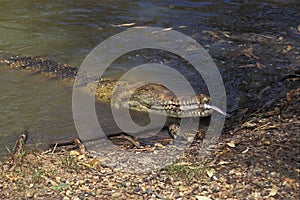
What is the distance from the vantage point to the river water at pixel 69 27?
5.59m

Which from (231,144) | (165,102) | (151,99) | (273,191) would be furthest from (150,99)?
(273,191)

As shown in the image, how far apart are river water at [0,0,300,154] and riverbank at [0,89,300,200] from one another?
1.04 meters

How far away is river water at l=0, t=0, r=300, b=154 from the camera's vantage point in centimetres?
559

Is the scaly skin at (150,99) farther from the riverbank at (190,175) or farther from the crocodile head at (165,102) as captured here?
the riverbank at (190,175)

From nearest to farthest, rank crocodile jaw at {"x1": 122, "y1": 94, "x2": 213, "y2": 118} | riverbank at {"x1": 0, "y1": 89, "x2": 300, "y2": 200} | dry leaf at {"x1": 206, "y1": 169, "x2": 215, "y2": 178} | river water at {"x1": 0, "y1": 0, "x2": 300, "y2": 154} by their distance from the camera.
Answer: riverbank at {"x1": 0, "y1": 89, "x2": 300, "y2": 200} < dry leaf at {"x1": 206, "y1": 169, "x2": 215, "y2": 178} < crocodile jaw at {"x1": 122, "y1": 94, "x2": 213, "y2": 118} < river water at {"x1": 0, "y1": 0, "x2": 300, "y2": 154}

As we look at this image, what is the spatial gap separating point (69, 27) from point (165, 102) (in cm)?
367

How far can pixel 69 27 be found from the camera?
331 inches

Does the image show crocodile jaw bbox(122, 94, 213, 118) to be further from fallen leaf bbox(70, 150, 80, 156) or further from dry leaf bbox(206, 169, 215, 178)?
dry leaf bbox(206, 169, 215, 178)

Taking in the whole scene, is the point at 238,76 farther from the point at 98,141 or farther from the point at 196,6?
the point at 196,6

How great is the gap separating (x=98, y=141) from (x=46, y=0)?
5816mm

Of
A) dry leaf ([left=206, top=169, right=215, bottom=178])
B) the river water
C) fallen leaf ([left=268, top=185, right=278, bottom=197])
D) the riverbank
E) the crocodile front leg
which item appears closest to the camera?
fallen leaf ([left=268, top=185, right=278, bottom=197])

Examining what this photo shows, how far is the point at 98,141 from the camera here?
4.74 m

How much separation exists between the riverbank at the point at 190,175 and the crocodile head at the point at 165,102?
0.81m

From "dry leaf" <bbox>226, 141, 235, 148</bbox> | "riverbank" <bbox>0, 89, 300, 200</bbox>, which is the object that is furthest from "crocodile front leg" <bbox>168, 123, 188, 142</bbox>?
"dry leaf" <bbox>226, 141, 235, 148</bbox>
